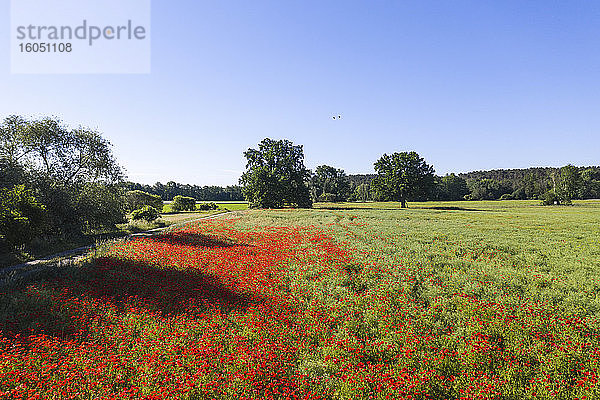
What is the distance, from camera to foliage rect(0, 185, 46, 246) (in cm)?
1437

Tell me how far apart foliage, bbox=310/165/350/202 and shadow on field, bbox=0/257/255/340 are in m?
109

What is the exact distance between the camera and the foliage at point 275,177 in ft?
233

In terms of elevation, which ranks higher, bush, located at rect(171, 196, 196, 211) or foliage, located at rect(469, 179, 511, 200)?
foliage, located at rect(469, 179, 511, 200)

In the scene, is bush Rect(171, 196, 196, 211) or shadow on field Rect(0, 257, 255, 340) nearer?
shadow on field Rect(0, 257, 255, 340)

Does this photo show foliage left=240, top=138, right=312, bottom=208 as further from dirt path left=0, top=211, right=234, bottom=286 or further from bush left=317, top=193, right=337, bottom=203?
dirt path left=0, top=211, right=234, bottom=286

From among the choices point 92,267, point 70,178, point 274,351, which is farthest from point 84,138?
point 274,351

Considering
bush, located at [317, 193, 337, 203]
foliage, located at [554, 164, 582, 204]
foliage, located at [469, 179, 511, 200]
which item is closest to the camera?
foliage, located at [554, 164, 582, 204]

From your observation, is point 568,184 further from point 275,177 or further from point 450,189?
point 275,177

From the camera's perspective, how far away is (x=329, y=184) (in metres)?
126

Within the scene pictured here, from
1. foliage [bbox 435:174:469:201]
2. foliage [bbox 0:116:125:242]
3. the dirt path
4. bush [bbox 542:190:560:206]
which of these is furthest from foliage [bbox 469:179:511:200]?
the dirt path

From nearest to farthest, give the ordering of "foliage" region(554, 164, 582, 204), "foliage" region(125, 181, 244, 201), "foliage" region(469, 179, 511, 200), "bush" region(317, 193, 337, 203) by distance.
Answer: "foliage" region(554, 164, 582, 204), "bush" region(317, 193, 337, 203), "foliage" region(469, 179, 511, 200), "foliage" region(125, 181, 244, 201)

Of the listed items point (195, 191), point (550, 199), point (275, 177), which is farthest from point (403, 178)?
point (195, 191)

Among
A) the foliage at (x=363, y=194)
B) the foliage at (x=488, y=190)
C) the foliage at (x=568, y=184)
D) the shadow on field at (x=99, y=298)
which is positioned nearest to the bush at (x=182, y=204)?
the shadow on field at (x=99, y=298)

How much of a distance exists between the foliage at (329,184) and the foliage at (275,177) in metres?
39.3
